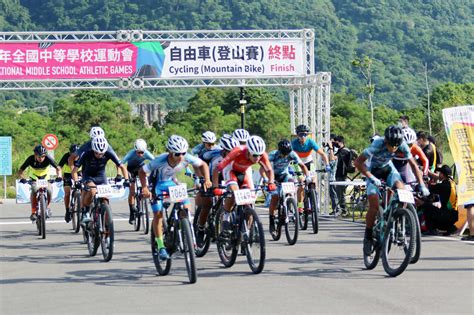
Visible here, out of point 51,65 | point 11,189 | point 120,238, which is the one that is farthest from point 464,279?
point 11,189

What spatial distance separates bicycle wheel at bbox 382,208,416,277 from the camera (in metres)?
11.7

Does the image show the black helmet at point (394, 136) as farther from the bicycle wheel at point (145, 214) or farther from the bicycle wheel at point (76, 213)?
the bicycle wheel at point (76, 213)

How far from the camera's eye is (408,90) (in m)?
114

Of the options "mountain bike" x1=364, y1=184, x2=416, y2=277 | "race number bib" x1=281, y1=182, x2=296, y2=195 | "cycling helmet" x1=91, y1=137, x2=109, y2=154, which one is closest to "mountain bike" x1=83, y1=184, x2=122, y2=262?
"cycling helmet" x1=91, y1=137, x2=109, y2=154

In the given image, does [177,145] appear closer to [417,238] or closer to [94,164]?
[417,238]

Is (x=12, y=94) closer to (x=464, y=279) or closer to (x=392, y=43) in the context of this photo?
(x=392, y=43)

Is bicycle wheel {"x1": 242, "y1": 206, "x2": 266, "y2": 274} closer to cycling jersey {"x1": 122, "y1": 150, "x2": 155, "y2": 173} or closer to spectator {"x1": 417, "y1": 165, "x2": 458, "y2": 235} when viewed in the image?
spectator {"x1": 417, "y1": 165, "x2": 458, "y2": 235}

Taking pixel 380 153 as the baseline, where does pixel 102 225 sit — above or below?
below

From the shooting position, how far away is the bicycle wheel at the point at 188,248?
11.3m

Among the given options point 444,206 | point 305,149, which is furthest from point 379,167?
point 305,149

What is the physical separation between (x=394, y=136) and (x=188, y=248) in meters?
2.91

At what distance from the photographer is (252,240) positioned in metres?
12.3

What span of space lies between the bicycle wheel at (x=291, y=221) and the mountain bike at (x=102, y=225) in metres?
3.02

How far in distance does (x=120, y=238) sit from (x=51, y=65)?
11.3m
